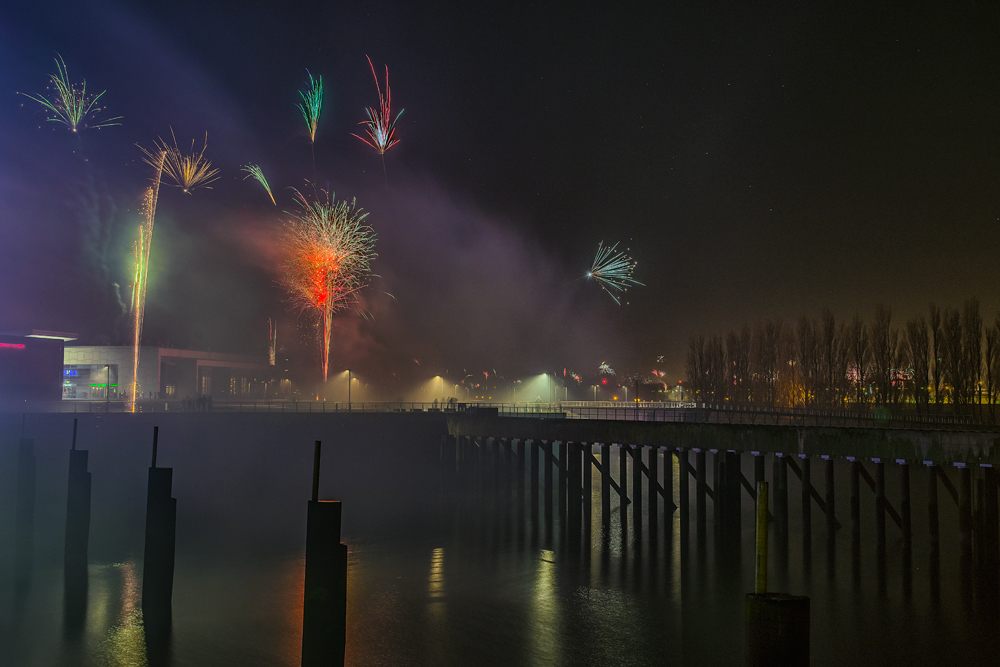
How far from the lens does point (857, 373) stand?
231 ft

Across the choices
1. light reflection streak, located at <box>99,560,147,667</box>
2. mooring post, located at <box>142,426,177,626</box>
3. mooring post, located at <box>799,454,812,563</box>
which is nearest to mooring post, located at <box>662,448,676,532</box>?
mooring post, located at <box>799,454,812,563</box>

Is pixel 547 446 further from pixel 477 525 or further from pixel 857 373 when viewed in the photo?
pixel 857 373

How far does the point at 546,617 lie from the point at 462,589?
415cm

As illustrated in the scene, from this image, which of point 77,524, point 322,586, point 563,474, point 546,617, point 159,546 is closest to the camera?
point 322,586

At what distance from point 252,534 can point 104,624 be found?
1320 centimetres

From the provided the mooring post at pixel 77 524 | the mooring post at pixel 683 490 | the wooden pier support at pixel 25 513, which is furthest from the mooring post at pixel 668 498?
the wooden pier support at pixel 25 513

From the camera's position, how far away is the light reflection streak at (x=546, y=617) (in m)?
18.7

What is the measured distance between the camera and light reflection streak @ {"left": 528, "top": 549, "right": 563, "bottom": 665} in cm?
1867

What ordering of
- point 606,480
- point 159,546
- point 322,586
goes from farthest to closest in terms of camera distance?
point 606,480 → point 159,546 → point 322,586

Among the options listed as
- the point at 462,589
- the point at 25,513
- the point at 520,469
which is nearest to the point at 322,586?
the point at 462,589

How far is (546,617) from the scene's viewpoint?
2164 centimetres

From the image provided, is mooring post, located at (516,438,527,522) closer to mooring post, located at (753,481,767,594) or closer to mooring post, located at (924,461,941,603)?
mooring post, located at (924,461,941,603)

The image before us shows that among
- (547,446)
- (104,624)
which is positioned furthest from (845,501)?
(104,624)

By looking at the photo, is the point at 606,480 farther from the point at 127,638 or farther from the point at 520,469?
the point at 127,638
